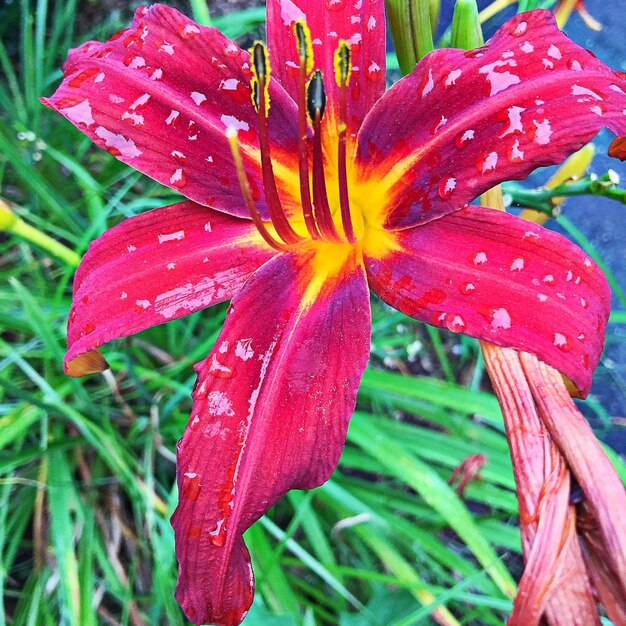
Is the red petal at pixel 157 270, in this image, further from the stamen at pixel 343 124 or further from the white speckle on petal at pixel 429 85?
the white speckle on petal at pixel 429 85

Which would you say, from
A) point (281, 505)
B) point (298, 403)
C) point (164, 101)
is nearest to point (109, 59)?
point (164, 101)

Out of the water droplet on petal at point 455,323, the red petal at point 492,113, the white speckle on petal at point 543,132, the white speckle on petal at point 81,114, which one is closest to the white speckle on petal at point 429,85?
the red petal at point 492,113

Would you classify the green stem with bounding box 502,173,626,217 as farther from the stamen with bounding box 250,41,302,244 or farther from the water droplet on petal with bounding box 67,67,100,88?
the water droplet on petal with bounding box 67,67,100,88

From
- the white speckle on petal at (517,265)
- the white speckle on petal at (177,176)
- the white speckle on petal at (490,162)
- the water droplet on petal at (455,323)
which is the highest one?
the white speckle on petal at (177,176)

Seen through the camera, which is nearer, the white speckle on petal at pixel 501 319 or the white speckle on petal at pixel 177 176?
the white speckle on petal at pixel 501 319

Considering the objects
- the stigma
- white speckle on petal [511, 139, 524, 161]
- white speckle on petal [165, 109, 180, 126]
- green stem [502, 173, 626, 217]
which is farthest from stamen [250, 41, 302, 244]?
→ green stem [502, 173, 626, 217]

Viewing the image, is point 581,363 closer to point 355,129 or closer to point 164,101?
point 355,129

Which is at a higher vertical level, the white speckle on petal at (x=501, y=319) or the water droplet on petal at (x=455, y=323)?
the white speckle on petal at (x=501, y=319)
